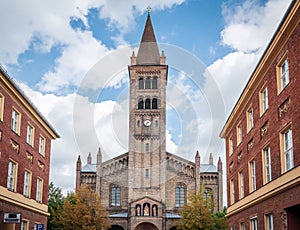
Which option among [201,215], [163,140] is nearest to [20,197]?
[201,215]

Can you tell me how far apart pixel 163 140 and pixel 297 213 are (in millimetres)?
49421

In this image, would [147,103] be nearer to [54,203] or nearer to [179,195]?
[179,195]

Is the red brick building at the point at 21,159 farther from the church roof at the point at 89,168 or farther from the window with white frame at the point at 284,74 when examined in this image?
the church roof at the point at 89,168

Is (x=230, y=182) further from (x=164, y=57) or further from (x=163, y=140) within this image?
(x=164, y=57)

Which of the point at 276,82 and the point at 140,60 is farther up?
the point at 140,60

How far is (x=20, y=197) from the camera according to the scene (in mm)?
26109

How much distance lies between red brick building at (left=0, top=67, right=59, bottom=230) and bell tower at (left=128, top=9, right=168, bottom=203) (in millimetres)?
32227

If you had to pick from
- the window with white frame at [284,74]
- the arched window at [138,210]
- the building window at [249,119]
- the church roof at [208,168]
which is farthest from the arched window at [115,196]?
the window with white frame at [284,74]

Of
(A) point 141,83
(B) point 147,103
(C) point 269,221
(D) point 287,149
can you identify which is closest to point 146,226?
(B) point 147,103

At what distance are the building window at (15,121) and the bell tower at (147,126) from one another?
131ft

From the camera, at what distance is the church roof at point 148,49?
71062mm

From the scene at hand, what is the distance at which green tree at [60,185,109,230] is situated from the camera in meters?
48.0

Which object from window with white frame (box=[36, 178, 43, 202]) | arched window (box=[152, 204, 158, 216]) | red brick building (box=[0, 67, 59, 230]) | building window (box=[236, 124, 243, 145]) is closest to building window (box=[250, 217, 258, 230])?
building window (box=[236, 124, 243, 145])

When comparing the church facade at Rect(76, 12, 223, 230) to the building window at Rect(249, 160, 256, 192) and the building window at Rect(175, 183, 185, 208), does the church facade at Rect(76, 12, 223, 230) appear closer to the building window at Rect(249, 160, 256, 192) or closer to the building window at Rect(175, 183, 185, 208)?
the building window at Rect(175, 183, 185, 208)
